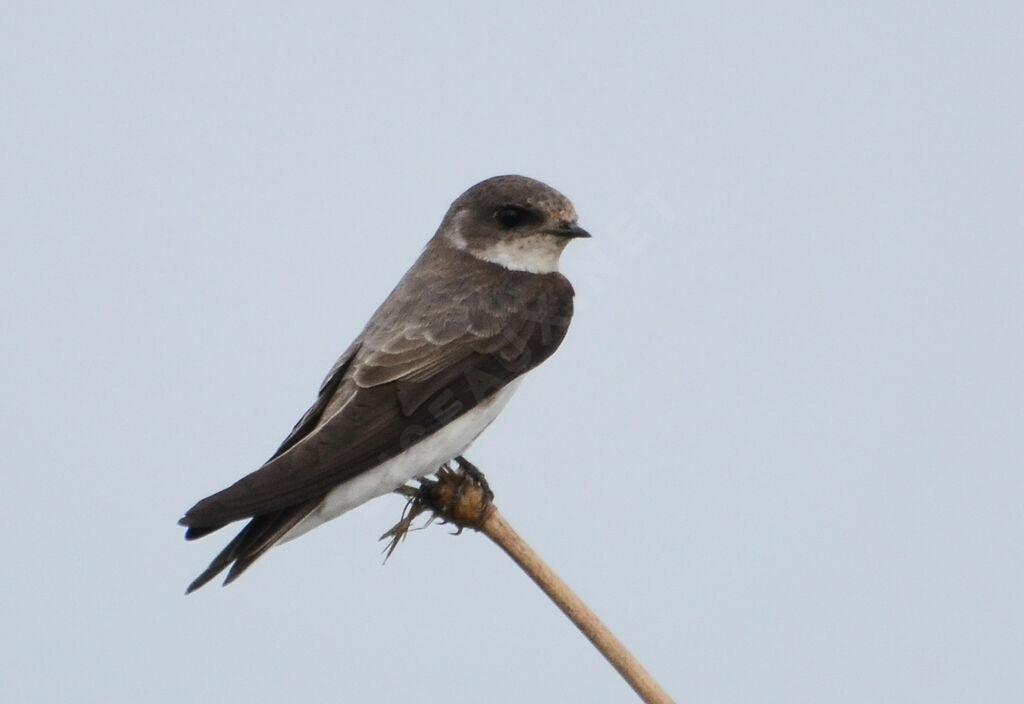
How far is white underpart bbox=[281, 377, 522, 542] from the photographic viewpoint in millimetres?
2857

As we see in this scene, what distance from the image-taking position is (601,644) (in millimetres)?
2229

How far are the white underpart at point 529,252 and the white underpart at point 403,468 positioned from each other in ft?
1.49

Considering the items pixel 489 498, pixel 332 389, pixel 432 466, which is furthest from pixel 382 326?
pixel 489 498

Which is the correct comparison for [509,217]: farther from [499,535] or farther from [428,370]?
[499,535]

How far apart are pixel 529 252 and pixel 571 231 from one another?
142 millimetres

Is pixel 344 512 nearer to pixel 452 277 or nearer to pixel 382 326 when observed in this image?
pixel 382 326

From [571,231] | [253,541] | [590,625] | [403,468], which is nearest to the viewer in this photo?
[590,625]

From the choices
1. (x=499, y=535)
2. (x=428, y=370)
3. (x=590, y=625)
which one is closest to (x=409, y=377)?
(x=428, y=370)

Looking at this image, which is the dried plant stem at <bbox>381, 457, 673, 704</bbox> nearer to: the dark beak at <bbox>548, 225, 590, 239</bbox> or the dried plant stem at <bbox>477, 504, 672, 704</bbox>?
the dried plant stem at <bbox>477, 504, 672, 704</bbox>

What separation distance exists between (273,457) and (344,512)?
0.19 metres

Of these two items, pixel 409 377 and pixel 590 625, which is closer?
pixel 590 625

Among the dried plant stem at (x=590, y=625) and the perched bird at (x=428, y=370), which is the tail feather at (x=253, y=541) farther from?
the dried plant stem at (x=590, y=625)

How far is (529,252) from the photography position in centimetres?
346

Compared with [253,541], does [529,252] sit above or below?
above
